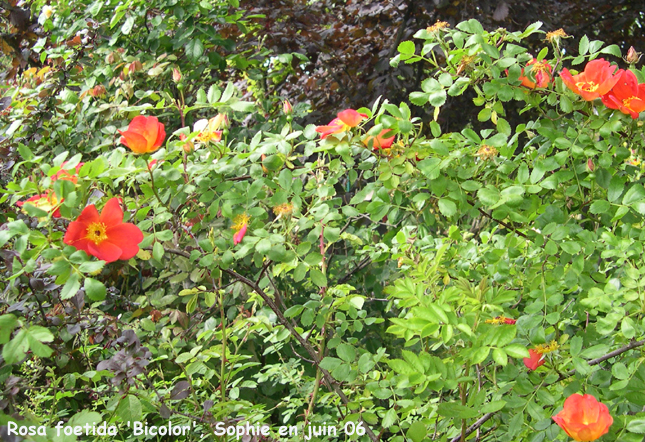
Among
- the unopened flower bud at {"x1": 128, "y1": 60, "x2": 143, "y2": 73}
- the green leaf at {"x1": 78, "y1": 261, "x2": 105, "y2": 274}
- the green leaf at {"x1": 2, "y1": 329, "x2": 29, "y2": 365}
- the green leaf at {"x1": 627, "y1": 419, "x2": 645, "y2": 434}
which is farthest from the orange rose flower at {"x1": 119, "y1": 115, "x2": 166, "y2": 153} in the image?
the unopened flower bud at {"x1": 128, "y1": 60, "x2": 143, "y2": 73}

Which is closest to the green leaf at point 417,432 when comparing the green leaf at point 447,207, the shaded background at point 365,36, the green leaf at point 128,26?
the green leaf at point 447,207

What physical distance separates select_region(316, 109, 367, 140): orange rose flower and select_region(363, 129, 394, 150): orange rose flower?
4 cm

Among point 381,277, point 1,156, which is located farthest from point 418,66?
point 1,156

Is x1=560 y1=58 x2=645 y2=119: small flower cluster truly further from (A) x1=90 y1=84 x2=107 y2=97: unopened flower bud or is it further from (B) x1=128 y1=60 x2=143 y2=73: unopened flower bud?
(A) x1=90 y1=84 x2=107 y2=97: unopened flower bud

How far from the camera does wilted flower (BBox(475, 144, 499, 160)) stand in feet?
3.64

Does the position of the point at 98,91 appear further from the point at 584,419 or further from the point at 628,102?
the point at 584,419

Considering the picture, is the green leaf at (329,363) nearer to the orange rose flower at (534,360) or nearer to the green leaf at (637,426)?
the orange rose flower at (534,360)

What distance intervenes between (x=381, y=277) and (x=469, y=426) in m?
1.19

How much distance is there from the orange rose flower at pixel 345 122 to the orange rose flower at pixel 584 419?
60 cm

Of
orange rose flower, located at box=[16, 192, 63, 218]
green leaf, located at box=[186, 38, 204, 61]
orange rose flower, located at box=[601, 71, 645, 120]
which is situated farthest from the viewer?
green leaf, located at box=[186, 38, 204, 61]

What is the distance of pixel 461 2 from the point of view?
3246 mm

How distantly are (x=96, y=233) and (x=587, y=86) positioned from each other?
36.1 inches

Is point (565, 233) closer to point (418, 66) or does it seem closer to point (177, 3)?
point (177, 3)

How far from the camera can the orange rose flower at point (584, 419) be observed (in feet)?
2.89
